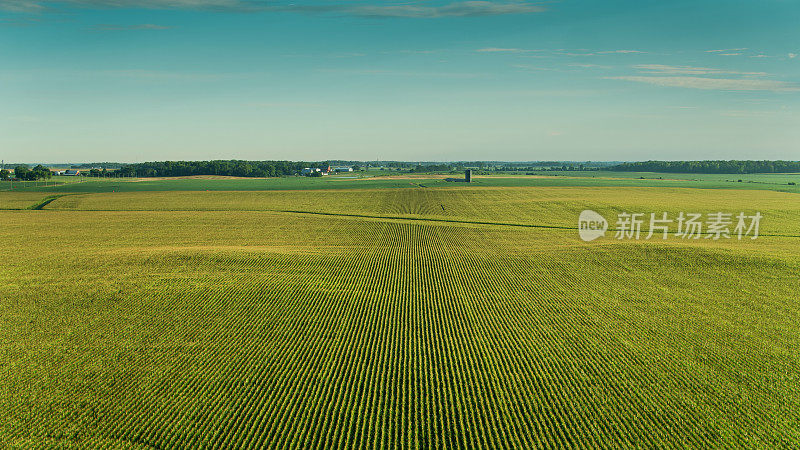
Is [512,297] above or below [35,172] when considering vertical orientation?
below

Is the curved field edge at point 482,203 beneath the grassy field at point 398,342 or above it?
above

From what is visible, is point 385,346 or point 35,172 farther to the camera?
point 35,172

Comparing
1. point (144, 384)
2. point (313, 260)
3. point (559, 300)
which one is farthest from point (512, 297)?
point (144, 384)

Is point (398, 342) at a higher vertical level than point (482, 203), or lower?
lower

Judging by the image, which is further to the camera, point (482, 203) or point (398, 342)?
point (482, 203)

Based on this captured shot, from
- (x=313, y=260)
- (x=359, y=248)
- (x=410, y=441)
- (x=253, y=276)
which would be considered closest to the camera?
(x=410, y=441)

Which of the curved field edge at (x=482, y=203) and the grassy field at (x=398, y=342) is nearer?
the grassy field at (x=398, y=342)

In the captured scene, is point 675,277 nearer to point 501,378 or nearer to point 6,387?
point 501,378

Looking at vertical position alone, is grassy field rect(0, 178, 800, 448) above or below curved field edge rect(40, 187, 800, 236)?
below
